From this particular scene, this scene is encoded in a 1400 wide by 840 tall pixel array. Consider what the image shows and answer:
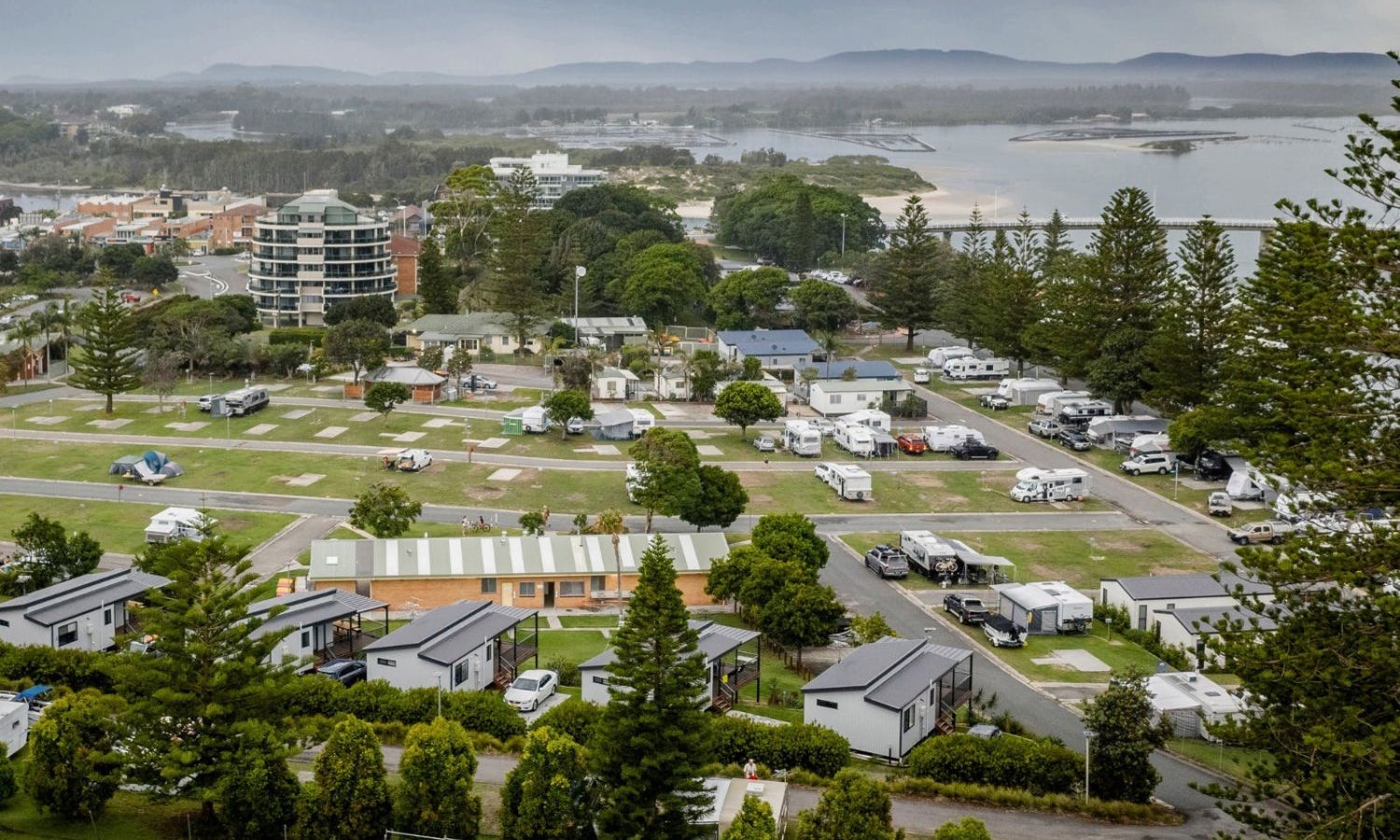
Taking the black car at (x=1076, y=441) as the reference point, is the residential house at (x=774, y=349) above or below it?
above

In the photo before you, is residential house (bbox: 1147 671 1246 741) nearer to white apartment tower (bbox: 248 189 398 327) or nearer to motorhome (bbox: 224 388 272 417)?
motorhome (bbox: 224 388 272 417)

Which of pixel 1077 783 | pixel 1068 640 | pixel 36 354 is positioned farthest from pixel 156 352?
pixel 1077 783

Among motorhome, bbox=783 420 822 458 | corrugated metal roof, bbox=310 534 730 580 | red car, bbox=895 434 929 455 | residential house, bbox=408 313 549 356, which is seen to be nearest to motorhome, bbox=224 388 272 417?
residential house, bbox=408 313 549 356

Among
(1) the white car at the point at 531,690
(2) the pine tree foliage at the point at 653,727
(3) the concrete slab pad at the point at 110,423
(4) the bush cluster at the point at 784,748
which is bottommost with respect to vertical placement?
(3) the concrete slab pad at the point at 110,423

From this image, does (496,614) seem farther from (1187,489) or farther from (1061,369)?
(1061,369)

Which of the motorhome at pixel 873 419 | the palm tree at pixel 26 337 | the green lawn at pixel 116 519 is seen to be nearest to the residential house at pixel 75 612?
the green lawn at pixel 116 519

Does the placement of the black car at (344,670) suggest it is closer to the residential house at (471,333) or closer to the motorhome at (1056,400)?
the motorhome at (1056,400)
